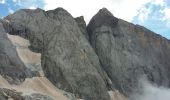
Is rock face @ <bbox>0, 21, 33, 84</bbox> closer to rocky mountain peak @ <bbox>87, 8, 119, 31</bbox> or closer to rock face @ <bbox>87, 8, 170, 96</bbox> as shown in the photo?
rock face @ <bbox>87, 8, 170, 96</bbox>

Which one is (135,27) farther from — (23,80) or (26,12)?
(23,80)

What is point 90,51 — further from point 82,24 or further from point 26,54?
point 26,54

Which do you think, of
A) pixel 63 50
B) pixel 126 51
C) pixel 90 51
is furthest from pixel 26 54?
pixel 126 51

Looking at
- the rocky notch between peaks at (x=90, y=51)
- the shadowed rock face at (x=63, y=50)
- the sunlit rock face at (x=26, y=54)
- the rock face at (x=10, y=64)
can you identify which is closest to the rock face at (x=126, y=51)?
the rocky notch between peaks at (x=90, y=51)

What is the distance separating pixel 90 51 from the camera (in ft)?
276

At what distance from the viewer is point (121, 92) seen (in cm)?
8562

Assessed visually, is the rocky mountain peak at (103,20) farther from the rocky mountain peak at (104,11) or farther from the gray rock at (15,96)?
the gray rock at (15,96)

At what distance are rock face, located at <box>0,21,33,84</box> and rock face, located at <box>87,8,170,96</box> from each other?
21.5 m

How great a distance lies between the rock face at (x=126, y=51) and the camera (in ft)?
293

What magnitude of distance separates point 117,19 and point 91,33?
6.18m

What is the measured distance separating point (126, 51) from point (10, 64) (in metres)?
30.2

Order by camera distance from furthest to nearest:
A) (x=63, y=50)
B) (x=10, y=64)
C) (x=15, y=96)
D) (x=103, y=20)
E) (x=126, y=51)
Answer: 1. (x=103, y=20)
2. (x=126, y=51)
3. (x=63, y=50)
4. (x=10, y=64)
5. (x=15, y=96)

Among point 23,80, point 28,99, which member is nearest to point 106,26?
point 23,80

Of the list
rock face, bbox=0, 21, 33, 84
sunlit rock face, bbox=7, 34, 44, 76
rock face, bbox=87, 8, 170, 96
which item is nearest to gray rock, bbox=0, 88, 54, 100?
rock face, bbox=0, 21, 33, 84
